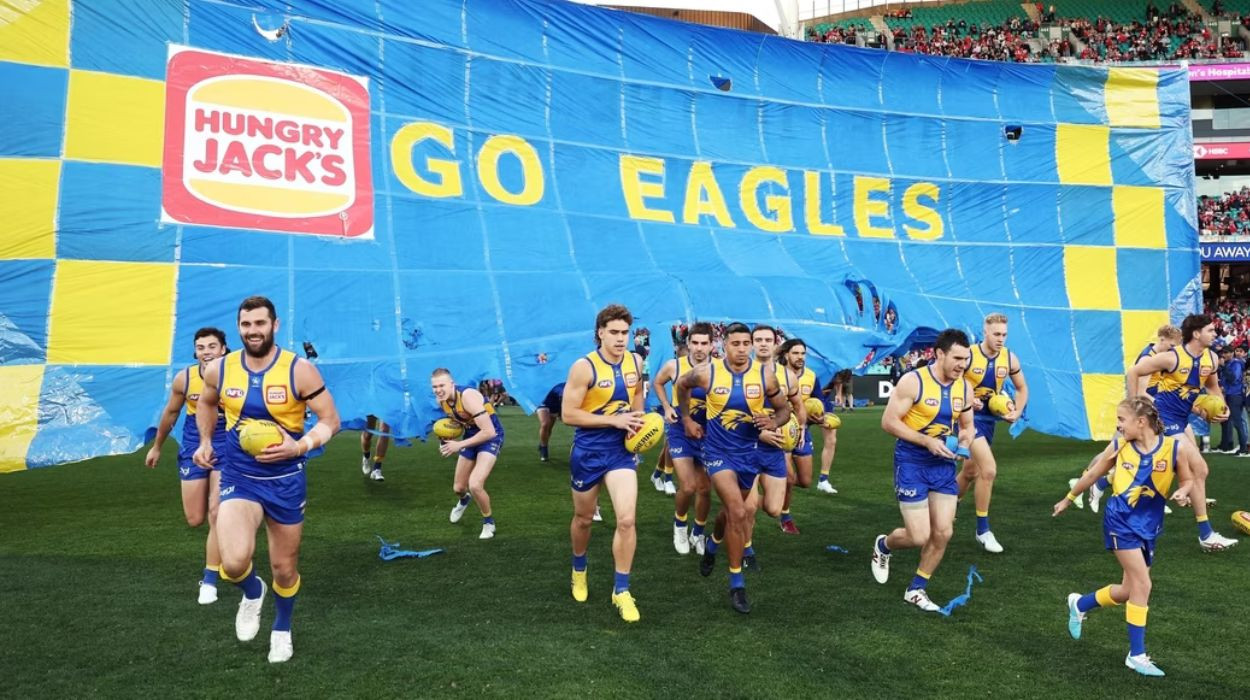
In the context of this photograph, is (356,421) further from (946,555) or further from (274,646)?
(946,555)

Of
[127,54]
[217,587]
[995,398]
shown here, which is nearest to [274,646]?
[217,587]

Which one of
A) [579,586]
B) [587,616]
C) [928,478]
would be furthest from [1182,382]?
[587,616]

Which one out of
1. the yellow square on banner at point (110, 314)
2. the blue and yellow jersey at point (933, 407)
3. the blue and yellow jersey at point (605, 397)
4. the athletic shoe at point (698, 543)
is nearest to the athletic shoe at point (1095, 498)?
the blue and yellow jersey at point (933, 407)

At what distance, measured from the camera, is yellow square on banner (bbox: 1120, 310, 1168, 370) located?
622 inches

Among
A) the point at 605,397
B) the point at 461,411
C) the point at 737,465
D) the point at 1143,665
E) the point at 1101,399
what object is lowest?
the point at 1143,665

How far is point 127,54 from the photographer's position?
1142 centimetres

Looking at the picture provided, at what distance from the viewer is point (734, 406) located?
6.92 m

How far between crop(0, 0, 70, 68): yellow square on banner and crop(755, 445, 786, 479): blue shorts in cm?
964

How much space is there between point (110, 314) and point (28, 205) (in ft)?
4.96

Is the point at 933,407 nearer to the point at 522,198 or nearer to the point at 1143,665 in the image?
the point at 1143,665

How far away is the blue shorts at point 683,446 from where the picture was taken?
8289 millimetres

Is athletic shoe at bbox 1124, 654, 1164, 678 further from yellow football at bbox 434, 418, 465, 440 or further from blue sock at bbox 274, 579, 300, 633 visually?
yellow football at bbox 434, 418, 465, 440

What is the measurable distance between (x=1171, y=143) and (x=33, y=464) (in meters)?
18.2

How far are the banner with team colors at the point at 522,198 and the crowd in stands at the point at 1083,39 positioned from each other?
24253 millimetres
